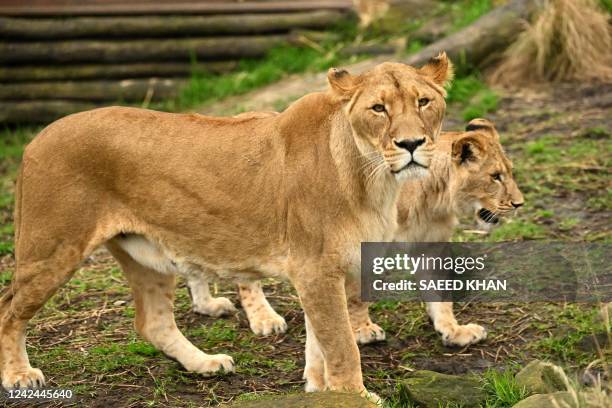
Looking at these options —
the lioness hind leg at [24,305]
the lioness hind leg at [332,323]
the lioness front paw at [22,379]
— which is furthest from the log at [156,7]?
the lioness hind leg at [332,323]

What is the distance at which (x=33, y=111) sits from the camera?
1136 cm

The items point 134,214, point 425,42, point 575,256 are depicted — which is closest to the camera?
point 134,214

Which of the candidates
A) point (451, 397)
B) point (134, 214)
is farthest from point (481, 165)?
point (134, 214)

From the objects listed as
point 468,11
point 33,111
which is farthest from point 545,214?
point 33,111

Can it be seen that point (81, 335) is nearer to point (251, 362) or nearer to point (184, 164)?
point (251, 362)

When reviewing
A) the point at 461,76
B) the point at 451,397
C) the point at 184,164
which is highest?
the point at 461,76

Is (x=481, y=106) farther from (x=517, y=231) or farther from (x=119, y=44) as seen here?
(x=119, y=44)

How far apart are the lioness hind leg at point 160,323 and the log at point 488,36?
5.13m

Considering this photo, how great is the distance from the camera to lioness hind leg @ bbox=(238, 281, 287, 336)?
6020mm

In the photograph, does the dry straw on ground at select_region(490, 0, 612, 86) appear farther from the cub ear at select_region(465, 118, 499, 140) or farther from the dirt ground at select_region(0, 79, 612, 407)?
the cub ear at select_region(465, 118, 499, 140)

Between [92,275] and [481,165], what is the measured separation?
2760mm

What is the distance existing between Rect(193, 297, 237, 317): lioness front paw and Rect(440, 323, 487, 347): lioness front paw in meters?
1.32

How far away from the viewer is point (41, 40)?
1159 cm

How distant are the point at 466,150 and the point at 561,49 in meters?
4.66
